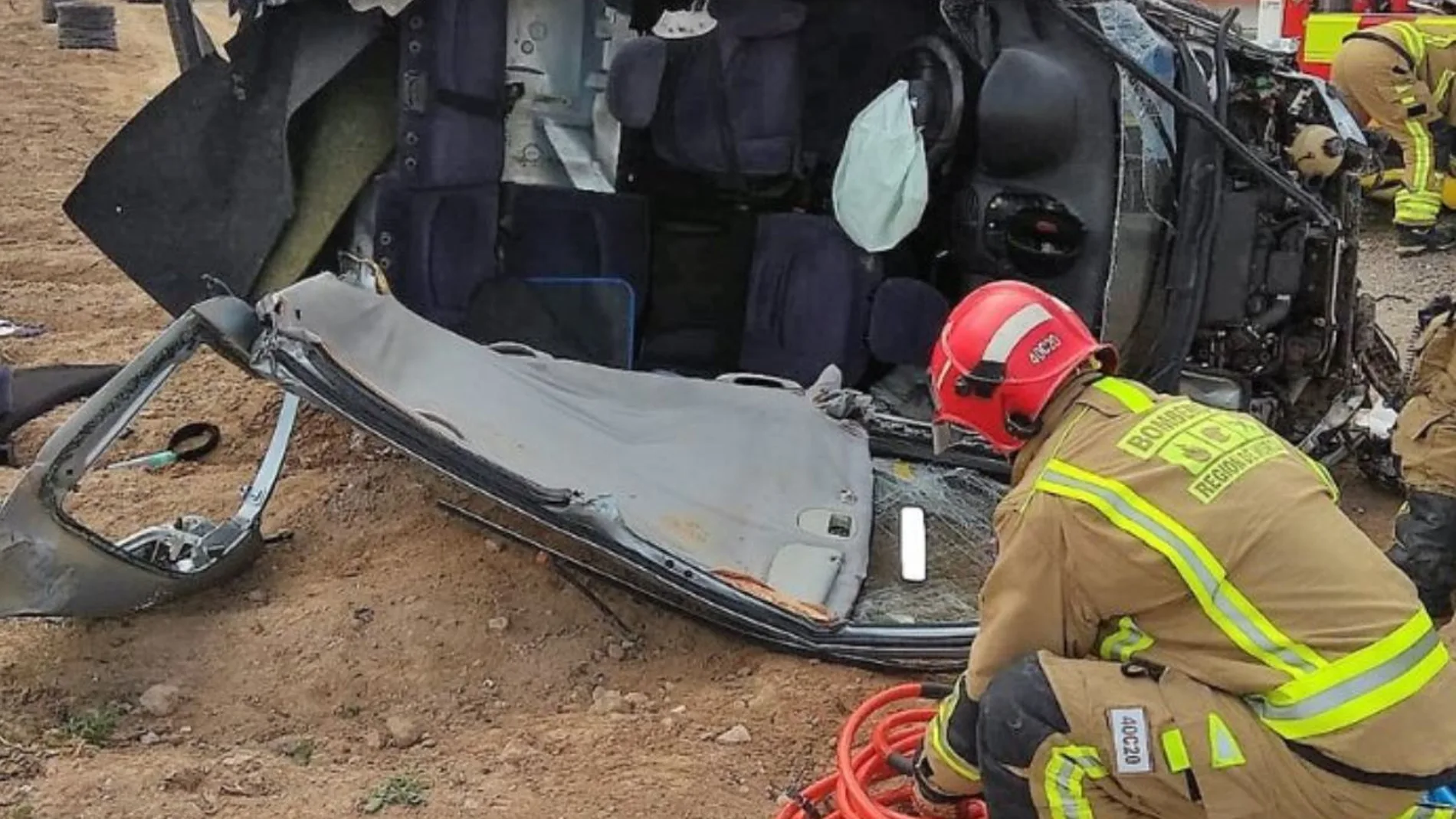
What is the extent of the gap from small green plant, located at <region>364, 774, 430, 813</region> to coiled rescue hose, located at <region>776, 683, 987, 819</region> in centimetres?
74

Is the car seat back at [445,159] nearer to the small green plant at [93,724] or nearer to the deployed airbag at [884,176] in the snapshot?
the deployed airbag at [884,176]

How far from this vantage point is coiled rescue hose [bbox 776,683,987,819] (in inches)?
128

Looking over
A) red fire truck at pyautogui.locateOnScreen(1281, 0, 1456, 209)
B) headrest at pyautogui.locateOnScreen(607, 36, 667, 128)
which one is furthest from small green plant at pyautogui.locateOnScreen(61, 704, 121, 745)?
red fire truck at pyautogui.locateOnScreen(1281, 0, 1456, 209)

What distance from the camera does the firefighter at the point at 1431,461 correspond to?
16.2ft

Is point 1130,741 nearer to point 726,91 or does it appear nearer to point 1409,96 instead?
point 726,91

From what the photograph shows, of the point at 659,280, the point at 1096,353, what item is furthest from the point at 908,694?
the point at 659,280

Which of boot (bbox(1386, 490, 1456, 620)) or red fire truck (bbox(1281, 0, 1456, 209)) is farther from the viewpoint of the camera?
red fire truck (bbox(1281, 0, 1456, 209))

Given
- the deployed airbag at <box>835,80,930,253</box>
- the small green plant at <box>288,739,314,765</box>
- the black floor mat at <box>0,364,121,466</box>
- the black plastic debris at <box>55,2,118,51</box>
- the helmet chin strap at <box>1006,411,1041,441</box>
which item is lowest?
the black plastic debris at <box>55,2,118,51</box>

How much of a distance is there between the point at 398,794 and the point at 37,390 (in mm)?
3015

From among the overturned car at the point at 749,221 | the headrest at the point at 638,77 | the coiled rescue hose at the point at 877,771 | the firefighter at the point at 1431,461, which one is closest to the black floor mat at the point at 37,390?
the overturned car at the point at 749,221

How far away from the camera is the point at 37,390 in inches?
229

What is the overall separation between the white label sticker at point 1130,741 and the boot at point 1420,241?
25.4ft

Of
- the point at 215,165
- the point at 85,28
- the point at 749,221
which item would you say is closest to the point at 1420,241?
the point at 749,221

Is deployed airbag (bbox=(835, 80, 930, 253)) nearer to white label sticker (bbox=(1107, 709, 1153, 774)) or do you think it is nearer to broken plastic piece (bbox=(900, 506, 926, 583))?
broken plastic piece (bbox=(900, 506, 926, 583))
